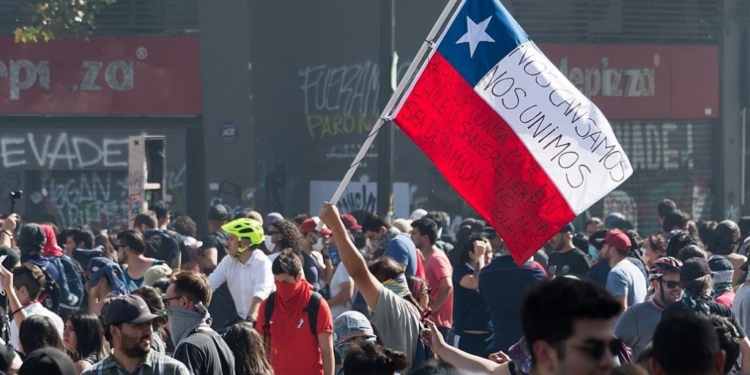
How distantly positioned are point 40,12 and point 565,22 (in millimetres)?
8353

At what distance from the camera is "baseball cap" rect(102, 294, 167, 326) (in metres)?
5.54

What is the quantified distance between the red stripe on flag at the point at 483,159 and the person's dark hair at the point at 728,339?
4.00 feet

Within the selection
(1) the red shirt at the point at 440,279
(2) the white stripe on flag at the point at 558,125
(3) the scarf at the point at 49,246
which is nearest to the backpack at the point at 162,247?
(3) the scarf at the point at 49,246

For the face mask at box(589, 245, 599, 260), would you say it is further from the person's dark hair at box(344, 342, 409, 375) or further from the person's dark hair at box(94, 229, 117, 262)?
the person's dark hair at box(344, 342, 409, 375)

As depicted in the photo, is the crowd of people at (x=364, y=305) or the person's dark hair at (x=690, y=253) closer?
the crowd of people at (x=364, y=305)

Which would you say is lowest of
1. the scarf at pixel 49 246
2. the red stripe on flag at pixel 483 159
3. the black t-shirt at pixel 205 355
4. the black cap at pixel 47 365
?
the black t-shirt at pixel 205 355

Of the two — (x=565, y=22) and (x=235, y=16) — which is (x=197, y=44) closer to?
(x=235, y=16)

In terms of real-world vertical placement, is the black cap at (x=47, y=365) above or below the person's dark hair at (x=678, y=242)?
below

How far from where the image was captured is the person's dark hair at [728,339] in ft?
18.0

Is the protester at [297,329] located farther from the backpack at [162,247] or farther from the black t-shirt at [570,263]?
the backpack at [162,247]

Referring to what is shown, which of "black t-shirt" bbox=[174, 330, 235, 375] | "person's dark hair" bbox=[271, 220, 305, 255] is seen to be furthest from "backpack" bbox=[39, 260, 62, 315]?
"black t-shirt" bbox=[174, 330, 235, 375]

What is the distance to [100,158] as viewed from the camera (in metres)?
20.1

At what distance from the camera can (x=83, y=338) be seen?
256 inches

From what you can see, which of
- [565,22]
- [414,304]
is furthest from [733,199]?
[414,304]
